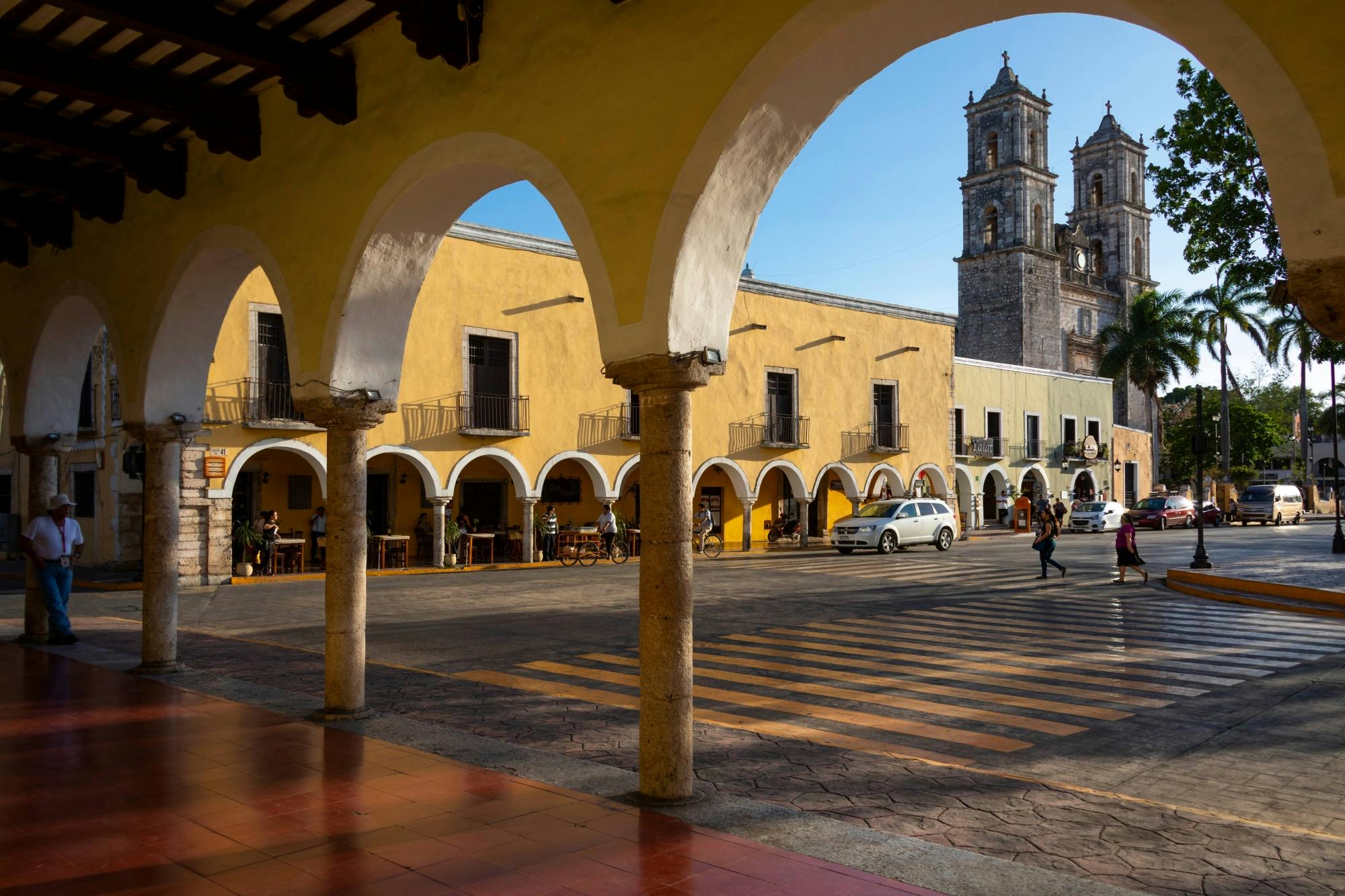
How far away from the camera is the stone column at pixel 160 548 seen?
27.0 feet

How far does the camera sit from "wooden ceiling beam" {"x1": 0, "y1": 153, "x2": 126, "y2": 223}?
8.12m

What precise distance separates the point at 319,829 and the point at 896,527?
72.9 ft

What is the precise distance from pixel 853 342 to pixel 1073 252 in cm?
3734

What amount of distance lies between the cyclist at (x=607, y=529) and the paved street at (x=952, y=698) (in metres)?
7.19

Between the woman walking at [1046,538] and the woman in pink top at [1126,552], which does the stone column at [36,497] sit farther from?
the woman in pink top at [1126,552]

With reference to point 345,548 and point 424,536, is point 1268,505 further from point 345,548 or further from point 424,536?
point 345,548

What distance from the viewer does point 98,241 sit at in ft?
30.1

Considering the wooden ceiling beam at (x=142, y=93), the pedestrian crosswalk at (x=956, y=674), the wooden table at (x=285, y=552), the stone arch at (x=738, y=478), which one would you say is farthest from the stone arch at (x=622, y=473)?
the wooden ceiling beam at (x=142, y=93)

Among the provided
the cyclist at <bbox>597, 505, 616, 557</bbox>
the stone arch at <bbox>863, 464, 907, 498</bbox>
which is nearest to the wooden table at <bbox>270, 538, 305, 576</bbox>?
the cyclist at <bbox>597, 505, 616, 557</bbox>

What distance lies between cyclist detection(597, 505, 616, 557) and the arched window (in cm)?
3833

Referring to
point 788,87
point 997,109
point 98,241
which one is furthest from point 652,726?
point 997,109

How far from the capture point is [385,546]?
2114 centimetres

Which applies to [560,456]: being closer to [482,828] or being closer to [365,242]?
[365,242]

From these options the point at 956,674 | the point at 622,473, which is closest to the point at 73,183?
the point at 956,674
